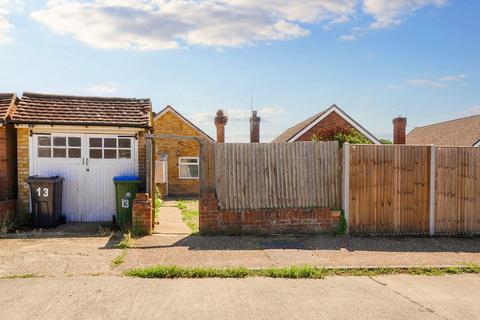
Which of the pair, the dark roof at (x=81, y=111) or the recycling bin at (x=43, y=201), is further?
the dark roof at (x=81, y=111)

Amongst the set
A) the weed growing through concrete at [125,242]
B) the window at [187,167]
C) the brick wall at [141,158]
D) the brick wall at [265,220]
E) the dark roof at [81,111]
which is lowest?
the weed growing through concrete at [125,242]

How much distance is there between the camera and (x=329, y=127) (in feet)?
74.1

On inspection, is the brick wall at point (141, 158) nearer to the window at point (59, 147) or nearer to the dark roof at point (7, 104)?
the window at point (59, 147)

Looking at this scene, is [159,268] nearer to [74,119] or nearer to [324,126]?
[74,119]

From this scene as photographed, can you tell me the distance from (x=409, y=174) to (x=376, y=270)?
3415 mm

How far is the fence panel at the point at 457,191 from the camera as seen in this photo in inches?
388

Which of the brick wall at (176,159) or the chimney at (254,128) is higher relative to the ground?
the chimney at (254,128)

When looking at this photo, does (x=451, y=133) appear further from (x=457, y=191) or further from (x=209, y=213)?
(x=209, y=213)

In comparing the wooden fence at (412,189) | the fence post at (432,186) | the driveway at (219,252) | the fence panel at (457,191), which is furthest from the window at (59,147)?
the fence panel at (457,191)

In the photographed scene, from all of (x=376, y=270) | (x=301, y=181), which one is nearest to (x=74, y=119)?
(x=301, y=181)

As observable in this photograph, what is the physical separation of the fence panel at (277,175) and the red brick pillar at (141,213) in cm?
155

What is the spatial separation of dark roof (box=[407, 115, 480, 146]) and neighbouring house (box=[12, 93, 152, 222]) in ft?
60.2

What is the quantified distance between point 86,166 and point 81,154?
0.33 meters

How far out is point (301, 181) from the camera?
9695mm
